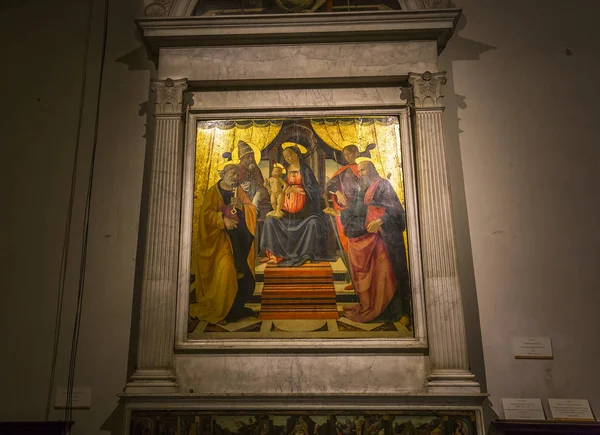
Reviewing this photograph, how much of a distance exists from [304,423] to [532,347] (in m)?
2.04

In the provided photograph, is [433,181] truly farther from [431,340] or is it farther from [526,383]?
[526,383]

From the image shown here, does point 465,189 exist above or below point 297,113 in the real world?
below

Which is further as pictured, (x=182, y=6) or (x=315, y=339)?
(x=182, y=6)

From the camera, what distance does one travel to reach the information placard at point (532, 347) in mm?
5266

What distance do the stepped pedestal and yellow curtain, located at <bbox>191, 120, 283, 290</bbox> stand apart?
40.6 inches

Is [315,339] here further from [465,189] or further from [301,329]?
[465,189]

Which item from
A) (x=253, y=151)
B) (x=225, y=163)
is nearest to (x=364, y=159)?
(x=253, y=151)

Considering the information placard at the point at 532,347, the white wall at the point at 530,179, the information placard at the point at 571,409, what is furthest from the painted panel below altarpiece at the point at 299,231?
the information placard at the point at 571,409

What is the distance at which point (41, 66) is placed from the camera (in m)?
6.31

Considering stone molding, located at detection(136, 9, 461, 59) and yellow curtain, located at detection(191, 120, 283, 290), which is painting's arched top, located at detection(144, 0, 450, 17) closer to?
stone molding, located at detection(136, 9, 461, 59)

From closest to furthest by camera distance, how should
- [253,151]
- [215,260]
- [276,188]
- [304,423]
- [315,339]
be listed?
[304,423]
[315,339]
[215,260]
[276,188]
[253,151]

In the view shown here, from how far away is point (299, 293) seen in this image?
5.36 metres

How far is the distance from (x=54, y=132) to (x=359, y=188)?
9.89 ft

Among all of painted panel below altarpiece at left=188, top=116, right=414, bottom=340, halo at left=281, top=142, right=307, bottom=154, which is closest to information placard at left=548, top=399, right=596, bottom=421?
painted panel below altarpiece at left=188, top=116, right=414, bottom=340
